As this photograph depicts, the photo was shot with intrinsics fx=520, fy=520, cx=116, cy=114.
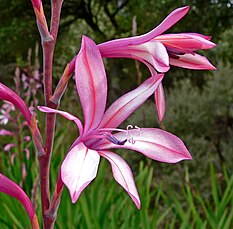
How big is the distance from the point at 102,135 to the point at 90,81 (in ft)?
0.28

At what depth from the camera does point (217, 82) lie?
14.9ft

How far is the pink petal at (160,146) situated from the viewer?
725mm

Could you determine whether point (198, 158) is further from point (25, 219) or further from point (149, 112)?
point (25, 219)

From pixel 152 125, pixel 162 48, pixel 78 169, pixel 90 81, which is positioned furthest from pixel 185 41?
pixel 152 125

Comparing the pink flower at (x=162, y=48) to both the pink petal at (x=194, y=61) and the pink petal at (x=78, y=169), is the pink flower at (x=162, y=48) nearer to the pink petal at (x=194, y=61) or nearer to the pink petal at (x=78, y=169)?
the pink petal at (x=194, y=61)

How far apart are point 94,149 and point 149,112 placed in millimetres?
4108

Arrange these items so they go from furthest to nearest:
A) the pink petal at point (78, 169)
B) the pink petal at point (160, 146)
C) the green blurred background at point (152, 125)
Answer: the green blurred background at point (152, 125), the pink petal at point (160, 146), the pink petal at point (78, 169)

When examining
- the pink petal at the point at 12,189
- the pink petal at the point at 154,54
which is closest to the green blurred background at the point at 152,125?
the pink petal at the point at 12,189

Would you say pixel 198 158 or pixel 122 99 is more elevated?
pixel 122 99

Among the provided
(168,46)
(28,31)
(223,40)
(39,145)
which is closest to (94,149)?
(39,145)

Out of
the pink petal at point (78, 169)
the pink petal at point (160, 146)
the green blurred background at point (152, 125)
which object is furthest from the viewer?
the green blurred background at point (152, 125)

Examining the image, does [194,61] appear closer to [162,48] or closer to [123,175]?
[162,48]

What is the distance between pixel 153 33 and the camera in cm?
74

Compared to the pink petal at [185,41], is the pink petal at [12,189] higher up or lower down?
lower down
